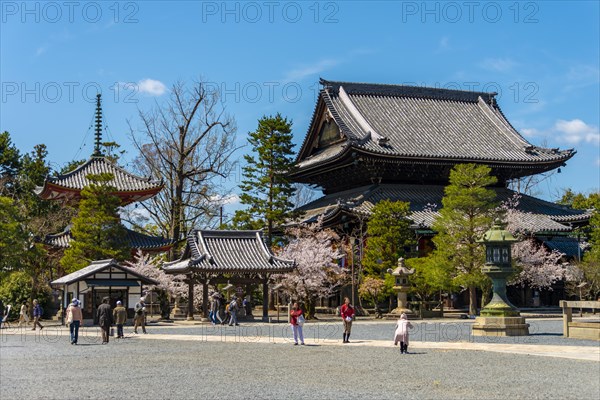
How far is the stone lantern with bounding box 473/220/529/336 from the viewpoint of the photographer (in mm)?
28250

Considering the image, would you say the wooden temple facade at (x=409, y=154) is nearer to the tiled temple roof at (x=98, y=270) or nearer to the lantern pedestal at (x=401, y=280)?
the lantern pedestal at (x=401, y=280)

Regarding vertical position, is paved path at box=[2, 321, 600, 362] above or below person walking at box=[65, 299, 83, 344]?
below

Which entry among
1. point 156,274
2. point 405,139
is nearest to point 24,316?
point 156,274

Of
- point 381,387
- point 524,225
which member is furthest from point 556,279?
point 381,387

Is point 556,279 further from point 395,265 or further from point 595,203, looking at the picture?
point 595,203

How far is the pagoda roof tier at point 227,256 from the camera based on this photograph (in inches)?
1542

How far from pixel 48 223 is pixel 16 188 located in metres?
9.85

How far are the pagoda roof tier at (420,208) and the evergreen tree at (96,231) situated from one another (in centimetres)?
1230

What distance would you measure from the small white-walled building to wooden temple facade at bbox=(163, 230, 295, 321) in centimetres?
232

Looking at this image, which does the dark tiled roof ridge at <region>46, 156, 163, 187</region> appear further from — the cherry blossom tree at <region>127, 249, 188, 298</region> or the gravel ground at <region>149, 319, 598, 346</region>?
the gravel ground at <region>149, 319, 598, 346</region>

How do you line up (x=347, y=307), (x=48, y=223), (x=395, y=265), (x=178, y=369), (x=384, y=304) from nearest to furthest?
(x=178, y=369) < (x=347, y=307) < (x=395, y=265) < (x=384, y=304) < (x=48, y=223)

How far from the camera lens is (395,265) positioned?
4372 centimetres

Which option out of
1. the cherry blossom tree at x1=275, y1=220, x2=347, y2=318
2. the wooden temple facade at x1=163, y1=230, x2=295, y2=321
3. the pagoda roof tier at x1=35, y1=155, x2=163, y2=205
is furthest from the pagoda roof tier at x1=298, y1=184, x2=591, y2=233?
the pagoda roof tier at x1=35, y1=155, x2=163, y2=205

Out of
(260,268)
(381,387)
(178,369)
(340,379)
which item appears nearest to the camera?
(381,387)
